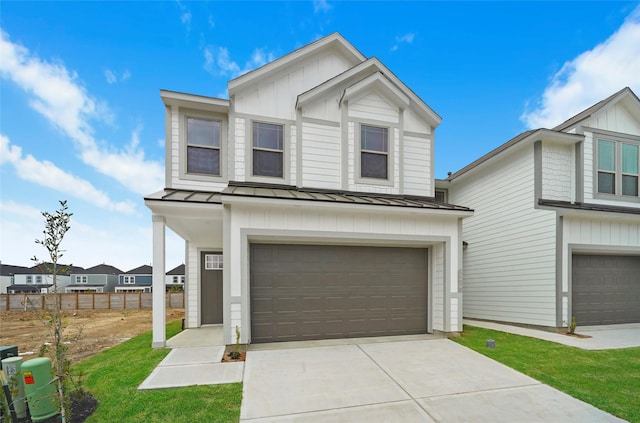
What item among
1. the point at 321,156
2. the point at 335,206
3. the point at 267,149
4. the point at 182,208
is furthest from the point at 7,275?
the point at 335,206

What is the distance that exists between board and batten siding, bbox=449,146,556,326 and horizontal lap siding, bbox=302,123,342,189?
20.3ft

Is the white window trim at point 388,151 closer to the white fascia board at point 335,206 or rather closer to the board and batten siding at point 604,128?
the white fascia board at point 335,206

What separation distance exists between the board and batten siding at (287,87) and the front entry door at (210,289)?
4863 millimetres

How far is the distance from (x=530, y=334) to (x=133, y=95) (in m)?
15.6

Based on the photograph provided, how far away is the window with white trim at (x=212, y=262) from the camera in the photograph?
9.52 m

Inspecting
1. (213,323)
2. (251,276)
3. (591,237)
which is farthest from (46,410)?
(591,237)

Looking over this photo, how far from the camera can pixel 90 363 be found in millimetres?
5949

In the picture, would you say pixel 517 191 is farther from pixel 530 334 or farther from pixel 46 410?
pixel 46 410

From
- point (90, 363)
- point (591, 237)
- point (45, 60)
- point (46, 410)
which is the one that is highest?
point (45, 60)

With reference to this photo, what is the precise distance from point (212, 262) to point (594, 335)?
11424 millimetres

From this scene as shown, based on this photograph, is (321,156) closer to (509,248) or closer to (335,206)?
(335,206)

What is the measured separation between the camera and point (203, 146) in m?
8.49

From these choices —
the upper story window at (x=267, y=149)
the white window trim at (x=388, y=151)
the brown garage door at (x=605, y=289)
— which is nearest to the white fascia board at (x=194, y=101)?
the upper story window at (x=267, y=149)

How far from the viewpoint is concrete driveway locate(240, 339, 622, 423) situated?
12.0ft
